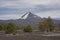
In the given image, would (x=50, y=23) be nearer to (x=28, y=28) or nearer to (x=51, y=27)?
(x=51, y=27)

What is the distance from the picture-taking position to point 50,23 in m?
104

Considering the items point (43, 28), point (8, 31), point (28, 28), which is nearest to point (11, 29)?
point (8, 31)

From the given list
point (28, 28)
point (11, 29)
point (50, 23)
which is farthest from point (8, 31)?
point (50, 23)

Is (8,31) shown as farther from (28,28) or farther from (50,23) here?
(50,23)

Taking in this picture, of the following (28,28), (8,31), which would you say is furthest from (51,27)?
(8,31)

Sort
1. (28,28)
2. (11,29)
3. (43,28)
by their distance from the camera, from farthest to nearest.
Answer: (43,28), (28,28), (11,29)

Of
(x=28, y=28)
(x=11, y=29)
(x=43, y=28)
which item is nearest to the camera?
(x=11, y=29)

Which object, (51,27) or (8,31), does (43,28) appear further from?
(8,31)

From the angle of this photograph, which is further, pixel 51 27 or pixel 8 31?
pixel 51 27

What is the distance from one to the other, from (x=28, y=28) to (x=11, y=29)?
18.1 m

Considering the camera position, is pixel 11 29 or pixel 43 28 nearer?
pixel 11 29

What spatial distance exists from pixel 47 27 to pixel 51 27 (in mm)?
2134

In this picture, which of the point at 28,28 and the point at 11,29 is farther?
the point at 28,28

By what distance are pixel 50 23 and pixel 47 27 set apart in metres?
3.60
